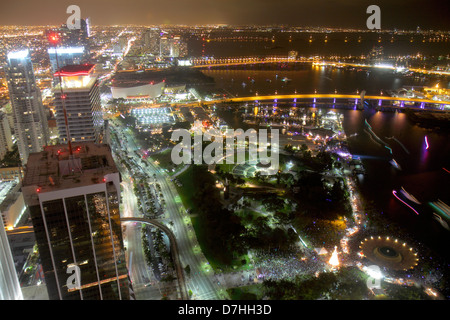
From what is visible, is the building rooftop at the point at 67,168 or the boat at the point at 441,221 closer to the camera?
the building rooftop at the point at 67,168

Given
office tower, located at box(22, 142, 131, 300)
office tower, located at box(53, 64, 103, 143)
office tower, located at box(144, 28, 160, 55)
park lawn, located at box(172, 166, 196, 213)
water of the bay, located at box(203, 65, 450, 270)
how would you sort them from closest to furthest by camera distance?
office tower, located at box(22, 142, 131, 300), water of the bay, located at box(203, 65, 450, 270), park lawn, located at box(172, 166, 196, 213), office tower, located at box(53, 64, 103, 143), office tower, located at box(144, 28, 160, 55)

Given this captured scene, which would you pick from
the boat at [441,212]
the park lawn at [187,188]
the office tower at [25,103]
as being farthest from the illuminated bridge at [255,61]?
the boat at [441,212]

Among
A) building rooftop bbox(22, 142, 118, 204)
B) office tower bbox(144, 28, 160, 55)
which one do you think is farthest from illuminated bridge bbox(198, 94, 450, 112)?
office tower bbox(144, 28, 160, 55)

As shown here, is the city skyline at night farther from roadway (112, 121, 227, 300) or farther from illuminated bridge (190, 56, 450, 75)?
illuminated bridge (190, 56, 450, 75)

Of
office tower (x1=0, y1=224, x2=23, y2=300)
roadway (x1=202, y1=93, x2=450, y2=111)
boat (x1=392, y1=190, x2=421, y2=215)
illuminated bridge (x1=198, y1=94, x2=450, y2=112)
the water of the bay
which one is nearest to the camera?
office tower (x1=0, y1=224, x2=23, y2=300)

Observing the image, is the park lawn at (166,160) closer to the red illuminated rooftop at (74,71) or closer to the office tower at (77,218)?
the red illuminated rooftop at (74,71)
